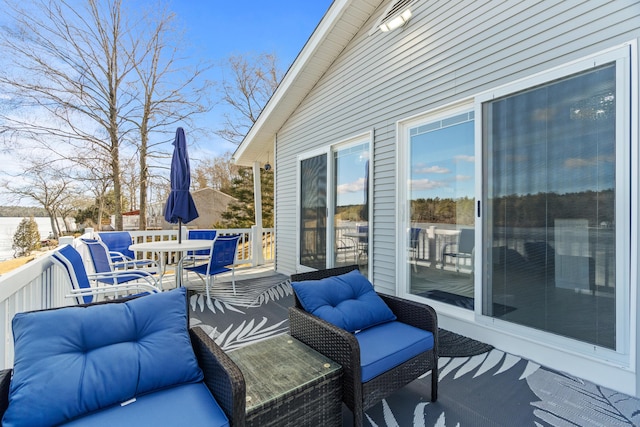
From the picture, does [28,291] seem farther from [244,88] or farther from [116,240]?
[244,88]

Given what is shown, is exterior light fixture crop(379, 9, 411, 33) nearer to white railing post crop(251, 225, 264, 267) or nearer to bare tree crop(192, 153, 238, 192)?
white railing post crop(251, 225, 264, 267)

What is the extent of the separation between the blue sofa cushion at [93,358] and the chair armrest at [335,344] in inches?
27.3

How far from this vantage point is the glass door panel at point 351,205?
451cm

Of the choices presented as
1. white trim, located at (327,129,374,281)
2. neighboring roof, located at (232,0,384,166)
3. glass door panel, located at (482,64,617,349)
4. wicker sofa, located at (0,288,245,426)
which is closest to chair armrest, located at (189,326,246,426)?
wicker sofa, located at (0,288,245,426)

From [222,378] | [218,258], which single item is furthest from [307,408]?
[218,258]

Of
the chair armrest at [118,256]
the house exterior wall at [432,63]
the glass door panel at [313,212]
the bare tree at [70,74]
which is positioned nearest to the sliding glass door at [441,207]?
the house exterior wall at [432,63]

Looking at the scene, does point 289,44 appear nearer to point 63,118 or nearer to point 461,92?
point 63,118

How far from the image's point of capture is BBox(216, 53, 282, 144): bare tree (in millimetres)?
14250

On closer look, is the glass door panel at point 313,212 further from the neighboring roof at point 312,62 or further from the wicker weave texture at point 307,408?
the wicker weave texture at point 307,408

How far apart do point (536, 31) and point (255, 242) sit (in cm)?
640

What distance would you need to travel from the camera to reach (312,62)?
514 cm

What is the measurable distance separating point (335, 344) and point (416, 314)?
80 cm

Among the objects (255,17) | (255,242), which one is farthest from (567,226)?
(255,17)

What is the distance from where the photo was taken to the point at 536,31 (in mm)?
2668
